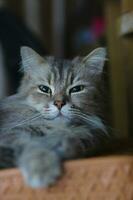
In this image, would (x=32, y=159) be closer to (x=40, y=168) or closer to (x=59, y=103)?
(x=40, y=168)

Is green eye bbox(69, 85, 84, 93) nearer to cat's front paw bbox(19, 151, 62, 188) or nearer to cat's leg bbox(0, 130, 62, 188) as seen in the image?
cat's leg bbox(0, 130, 62, 188)

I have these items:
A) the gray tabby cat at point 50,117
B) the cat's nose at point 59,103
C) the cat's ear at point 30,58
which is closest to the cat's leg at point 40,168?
the gray tabby cat at point 50,117

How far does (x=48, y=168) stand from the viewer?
0.90 metres

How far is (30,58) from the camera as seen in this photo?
1257 mm

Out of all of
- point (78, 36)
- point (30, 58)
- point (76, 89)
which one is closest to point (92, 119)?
point (76, 89)

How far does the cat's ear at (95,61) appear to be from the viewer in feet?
4.10

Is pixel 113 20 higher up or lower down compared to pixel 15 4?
lower down

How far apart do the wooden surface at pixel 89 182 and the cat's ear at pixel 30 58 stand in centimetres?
42

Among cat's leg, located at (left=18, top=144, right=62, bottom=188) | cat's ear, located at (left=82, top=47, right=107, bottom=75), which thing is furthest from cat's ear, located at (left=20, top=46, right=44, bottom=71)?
cat's leg, located at (left=18, top=144, right=62, bottom=188)

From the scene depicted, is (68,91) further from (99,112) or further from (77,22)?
(77,22)

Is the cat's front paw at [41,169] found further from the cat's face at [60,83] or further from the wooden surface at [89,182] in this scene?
the cat's face at [60,83]

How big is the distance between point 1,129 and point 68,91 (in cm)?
22

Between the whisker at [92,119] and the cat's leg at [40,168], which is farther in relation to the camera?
the whisker at [92,119]

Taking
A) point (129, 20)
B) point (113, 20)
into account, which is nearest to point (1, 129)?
point (129, 20)
